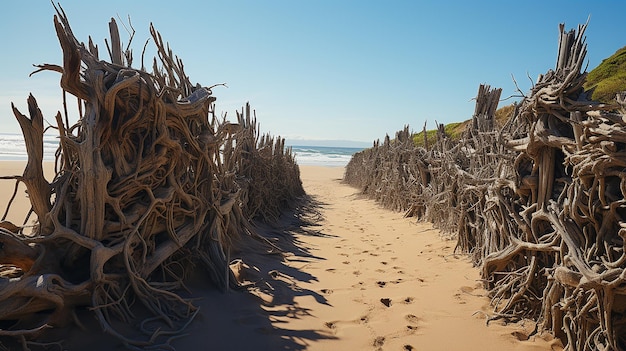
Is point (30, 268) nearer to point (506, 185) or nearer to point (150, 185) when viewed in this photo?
point (150, 185)

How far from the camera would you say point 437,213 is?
6.77 metres

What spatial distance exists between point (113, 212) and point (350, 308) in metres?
2.06

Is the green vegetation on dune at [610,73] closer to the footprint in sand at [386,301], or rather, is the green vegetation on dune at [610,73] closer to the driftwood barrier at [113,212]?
the footprint in sand at [386,301]

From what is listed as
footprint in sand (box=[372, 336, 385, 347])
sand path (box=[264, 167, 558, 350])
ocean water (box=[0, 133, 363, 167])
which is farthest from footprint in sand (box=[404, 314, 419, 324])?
ocean water (box=[0, 133, 363, 167])

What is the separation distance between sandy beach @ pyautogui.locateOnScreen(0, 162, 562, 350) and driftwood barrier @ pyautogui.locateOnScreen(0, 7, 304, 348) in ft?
0.66

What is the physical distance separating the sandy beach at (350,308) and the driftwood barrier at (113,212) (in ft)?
0.66

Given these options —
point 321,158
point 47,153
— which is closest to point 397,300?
point 47,153

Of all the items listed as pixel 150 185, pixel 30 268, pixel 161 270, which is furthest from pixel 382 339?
pixel 30 268

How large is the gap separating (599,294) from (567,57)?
1673mm

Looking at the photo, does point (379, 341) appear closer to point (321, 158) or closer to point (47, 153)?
point (47, 153)

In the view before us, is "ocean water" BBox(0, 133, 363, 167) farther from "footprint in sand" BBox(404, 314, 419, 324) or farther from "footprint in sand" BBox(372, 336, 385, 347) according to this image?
"footprint in sand" BBox(404, 314, 419, 324)

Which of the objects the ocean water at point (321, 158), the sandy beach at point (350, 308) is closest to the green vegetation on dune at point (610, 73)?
the sandy beach at point (350, 308)

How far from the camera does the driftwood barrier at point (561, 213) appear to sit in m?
2.27

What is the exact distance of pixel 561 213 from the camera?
8.82ft
